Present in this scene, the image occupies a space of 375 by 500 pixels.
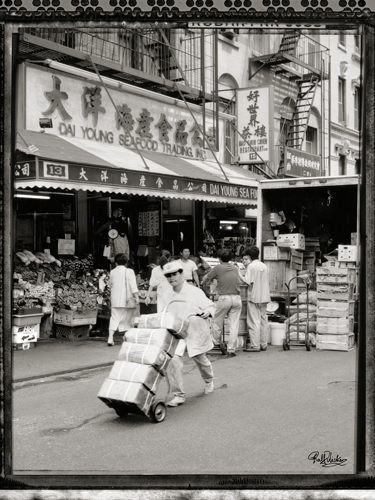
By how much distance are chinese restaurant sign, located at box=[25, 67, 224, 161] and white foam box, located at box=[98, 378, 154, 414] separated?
270 inches

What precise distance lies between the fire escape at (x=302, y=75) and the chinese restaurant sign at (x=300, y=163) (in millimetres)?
1420

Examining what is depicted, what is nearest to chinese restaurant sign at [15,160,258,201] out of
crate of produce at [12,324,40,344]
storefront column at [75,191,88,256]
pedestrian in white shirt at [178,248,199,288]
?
pedestrian in white shirt at [178,248,199,288]

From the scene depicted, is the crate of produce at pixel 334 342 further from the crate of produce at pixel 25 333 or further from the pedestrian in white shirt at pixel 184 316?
the crate of produce at pixel 25 333

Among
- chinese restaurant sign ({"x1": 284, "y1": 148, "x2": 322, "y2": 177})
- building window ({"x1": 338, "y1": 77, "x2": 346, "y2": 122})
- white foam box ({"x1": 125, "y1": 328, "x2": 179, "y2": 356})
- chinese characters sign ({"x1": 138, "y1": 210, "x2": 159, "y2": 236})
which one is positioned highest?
building window ({"x1": 338, "y1": 77, "x2": 346, "y2": 122})

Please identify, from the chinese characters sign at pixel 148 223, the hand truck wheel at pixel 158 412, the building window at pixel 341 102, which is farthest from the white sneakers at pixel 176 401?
the building window at pixel 341 102

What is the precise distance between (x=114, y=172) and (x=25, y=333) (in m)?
3.23

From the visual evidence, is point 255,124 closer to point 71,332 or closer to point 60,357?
point 71,332

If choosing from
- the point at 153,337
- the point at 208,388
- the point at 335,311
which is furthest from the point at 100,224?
the point at 153,337

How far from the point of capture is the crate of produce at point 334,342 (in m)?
10.8

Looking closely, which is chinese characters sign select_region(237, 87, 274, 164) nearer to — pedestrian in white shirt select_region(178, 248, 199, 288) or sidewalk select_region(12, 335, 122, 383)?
pedestrian in white shirt select_region(178, 248, 199, 288)

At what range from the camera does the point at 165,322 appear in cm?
675

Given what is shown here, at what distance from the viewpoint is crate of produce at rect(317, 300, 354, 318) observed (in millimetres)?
10812

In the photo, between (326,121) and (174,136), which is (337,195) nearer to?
(174,136)

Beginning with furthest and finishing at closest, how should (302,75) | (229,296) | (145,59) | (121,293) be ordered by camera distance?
(302,75) → (145,59) → (121,293) → (229,296)
